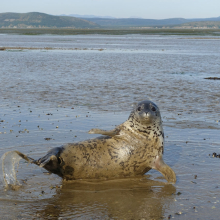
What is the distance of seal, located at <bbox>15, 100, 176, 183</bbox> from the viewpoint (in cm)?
729

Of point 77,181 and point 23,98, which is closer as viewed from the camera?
point 77,181

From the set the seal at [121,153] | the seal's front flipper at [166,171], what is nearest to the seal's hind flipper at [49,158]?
the seal at [121,153]

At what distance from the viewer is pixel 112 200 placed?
6.69 meters

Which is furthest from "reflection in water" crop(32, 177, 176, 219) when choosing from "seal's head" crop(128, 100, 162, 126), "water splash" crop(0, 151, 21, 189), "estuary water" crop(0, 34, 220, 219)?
"seal's head" crop(128, 100, 162, 126)

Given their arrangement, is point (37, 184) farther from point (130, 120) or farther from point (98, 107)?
point (98, 107)

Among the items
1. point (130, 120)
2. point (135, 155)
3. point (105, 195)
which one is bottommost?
point (105, 195)

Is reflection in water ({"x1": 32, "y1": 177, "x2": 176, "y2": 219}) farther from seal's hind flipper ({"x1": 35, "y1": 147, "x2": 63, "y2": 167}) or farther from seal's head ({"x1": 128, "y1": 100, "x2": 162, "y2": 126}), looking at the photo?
seal's head ({"x1": 128, "y1": 100, "x2": 162, "y2": 126})

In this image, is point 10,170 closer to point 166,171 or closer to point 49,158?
point 49,158

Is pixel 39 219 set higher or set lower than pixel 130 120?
lower

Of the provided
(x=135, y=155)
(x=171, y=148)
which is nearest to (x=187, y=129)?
(x=171, y=148)

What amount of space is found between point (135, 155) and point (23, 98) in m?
9.82

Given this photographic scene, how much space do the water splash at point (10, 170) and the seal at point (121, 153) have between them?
745 mm

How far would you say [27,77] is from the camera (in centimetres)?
2295

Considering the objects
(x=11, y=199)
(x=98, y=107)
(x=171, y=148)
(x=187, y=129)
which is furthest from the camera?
(x=98, y=107)
